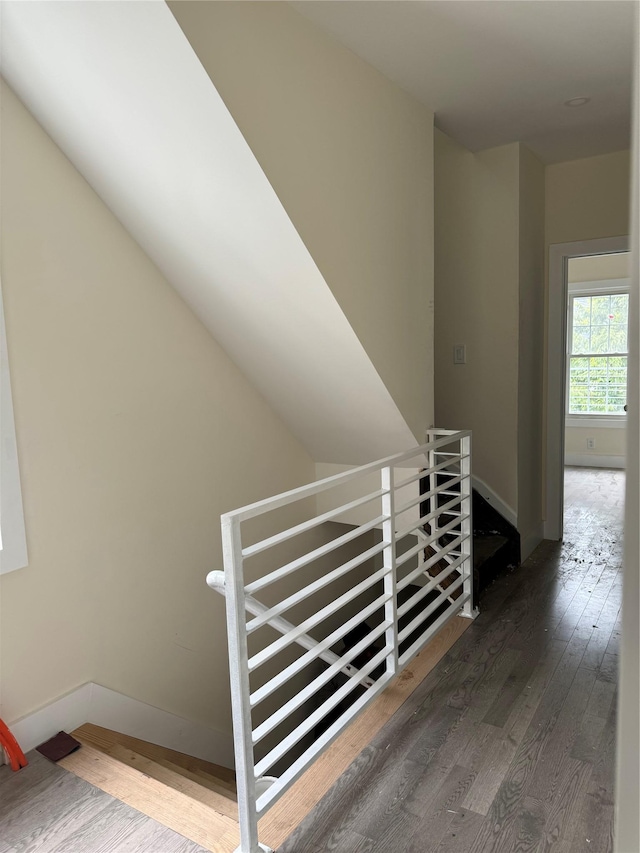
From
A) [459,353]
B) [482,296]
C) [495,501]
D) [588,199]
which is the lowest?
[495,501]

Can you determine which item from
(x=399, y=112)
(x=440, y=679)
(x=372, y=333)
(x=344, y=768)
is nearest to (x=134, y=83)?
(x=372, y=333)

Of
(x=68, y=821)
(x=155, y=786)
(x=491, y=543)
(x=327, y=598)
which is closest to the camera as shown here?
(x=68, y=821)

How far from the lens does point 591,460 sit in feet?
23.7

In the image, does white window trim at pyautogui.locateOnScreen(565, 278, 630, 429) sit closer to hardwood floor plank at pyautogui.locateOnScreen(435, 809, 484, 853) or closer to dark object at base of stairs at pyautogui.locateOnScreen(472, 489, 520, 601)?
dark object at base of stairs at pyautogui.locateOnScreen(472, 489, 520, 601)

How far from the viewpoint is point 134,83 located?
66.6 inches

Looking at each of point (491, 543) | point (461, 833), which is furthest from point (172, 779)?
point (491, 543)

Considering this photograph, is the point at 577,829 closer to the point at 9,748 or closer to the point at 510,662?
the point at 510,662

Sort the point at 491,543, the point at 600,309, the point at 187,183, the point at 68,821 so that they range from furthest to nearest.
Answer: the point at 600,309 < the point at 491,543 < the point at 187,183 < the point at 68,821

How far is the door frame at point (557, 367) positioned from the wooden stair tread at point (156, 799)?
10.9 feet

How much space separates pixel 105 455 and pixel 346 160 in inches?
56.9

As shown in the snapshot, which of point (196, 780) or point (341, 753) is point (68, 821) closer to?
point (196, 780)

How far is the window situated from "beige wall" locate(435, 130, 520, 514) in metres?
3.84

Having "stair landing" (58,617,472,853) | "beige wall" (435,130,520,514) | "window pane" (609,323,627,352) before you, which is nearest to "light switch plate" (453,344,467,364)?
"beige wall" (435,130,520,514)

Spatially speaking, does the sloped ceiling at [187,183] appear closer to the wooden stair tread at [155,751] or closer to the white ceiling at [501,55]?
the white ceiling at [501,55]
